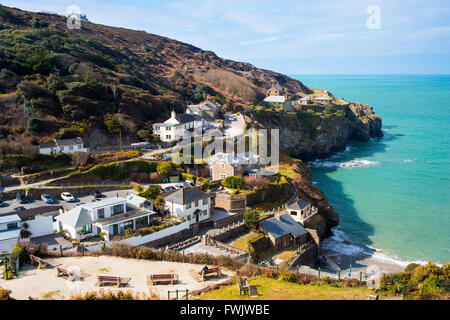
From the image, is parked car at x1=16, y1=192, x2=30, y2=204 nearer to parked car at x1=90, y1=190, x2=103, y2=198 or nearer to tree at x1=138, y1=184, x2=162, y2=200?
parked car at x1=90, y1=190, x2=103, y2=198

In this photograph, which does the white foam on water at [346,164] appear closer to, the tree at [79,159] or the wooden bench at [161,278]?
the tree at [79,159]

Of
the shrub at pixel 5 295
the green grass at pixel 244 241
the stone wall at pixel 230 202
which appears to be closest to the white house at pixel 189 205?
the stone wall at pixel 230 202

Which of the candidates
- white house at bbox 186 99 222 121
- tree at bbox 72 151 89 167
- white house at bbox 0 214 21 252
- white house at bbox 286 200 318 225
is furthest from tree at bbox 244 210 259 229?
white house at bbox 186 99 222 121

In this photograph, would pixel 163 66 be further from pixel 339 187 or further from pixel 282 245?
pixel 282 245

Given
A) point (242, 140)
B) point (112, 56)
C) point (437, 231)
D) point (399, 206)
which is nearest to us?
point (437, 231)

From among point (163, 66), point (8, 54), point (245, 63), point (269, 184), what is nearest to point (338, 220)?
point (269, 184)
